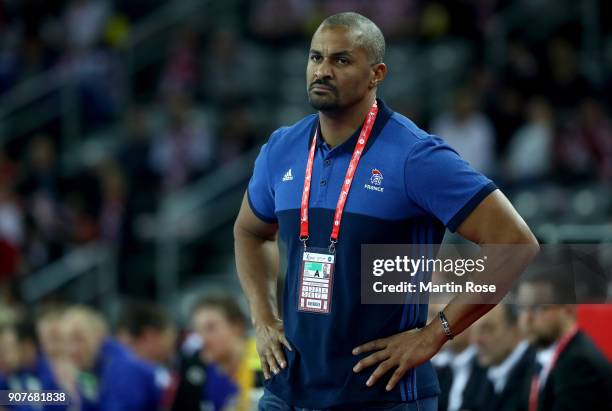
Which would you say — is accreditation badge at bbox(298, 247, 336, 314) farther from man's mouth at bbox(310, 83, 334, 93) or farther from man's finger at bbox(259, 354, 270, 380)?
man's mouth at bbox(310, 83, 334, 93)

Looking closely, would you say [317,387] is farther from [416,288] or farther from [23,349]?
[23,349]

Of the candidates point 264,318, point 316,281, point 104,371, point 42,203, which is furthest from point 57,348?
point 42,203

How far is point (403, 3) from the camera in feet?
52.9

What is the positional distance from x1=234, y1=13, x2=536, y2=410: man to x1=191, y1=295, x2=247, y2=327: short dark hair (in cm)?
258

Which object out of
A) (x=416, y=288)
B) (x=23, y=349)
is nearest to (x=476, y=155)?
(x=23, y=349)

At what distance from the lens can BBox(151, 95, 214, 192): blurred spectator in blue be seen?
14.6m

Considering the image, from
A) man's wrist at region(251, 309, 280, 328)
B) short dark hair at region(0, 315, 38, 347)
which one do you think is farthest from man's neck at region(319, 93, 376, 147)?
short dark hair at region(0, 315, 38, 347)

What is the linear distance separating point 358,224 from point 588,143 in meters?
9.04

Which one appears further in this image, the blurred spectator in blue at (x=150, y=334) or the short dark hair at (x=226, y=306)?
the blurred spectator in blue at (x=150, y=334)

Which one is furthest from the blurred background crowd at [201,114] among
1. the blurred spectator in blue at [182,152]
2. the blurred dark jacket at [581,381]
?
the blurred dark jacket at [581,381]

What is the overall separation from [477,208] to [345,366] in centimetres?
76

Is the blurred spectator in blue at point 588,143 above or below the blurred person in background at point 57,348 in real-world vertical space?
above

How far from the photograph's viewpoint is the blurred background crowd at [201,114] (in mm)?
13172

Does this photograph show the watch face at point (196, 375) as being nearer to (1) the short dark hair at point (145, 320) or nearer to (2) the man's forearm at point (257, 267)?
(1) the short dark hair at point (145, 320)
